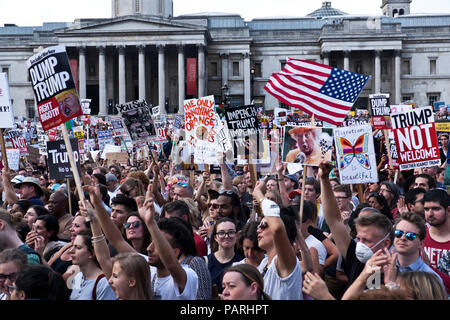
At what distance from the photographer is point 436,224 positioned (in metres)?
6.47

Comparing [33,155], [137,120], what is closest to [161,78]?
[33,155]

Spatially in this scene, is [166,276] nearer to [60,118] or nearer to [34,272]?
[34,272]

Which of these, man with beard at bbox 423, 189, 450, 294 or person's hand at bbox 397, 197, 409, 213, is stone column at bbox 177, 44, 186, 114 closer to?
person's hand at bbox 397, 197, 409, 213

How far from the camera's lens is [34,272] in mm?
4574

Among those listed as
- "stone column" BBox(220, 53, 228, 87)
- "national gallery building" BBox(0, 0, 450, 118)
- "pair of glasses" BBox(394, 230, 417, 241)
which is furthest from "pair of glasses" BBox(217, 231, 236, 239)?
"stone column" BBox(220, 53, 228, 87)

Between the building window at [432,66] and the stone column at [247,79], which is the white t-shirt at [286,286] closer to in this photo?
the stone column at [247,79]

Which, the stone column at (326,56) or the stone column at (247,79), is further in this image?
the stone column at (247,79)

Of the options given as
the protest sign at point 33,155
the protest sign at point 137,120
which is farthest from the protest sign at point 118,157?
the protest sign at point 137,120

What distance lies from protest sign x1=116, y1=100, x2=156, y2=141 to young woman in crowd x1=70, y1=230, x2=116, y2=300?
9.37m

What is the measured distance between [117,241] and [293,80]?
16.8 feet

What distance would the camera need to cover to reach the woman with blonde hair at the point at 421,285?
4.07 metres

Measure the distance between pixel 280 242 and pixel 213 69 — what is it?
63651 millimetres

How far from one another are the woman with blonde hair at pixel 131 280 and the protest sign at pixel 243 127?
311 inches
